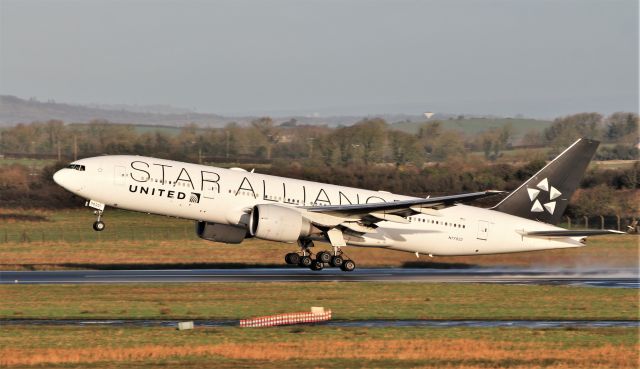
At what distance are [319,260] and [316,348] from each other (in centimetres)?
1960

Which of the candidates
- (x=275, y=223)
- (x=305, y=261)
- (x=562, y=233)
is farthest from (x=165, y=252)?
(x=562, y=233)

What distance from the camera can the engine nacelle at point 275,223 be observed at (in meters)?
40.0

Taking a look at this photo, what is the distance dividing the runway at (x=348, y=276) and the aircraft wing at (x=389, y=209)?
2427mm

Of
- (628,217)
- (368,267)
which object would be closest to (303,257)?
(368,267)

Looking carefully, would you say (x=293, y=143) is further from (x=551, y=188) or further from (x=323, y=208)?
(x=323, y=208)

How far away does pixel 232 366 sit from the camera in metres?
21.2

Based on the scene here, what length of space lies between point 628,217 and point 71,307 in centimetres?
4219

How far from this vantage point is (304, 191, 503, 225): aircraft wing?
131 feet

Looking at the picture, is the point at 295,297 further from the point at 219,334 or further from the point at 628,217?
the point at 628,217

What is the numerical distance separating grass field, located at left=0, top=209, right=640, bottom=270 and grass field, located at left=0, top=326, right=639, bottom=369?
Answer: 20742 millimetres

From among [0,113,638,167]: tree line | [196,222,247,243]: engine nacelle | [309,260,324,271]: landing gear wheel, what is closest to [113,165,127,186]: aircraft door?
[196,222,247,243]: engine nacelle

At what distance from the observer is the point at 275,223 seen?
4003 cm

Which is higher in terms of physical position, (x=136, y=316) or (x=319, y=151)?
(x=319, y=151)

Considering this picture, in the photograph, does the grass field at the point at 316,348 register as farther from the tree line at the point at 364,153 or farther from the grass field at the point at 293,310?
the tree line at the point at 364,153
